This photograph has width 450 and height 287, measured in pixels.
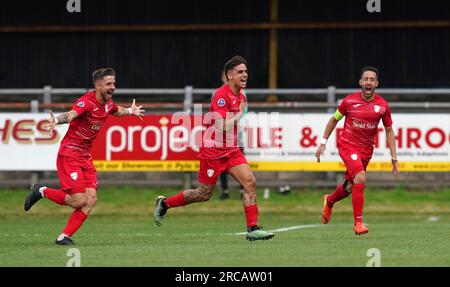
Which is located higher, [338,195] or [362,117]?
[362,117]

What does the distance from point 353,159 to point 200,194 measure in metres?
2.30

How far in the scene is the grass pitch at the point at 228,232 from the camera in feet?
41.8

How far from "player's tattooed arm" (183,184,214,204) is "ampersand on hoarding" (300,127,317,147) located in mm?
7454

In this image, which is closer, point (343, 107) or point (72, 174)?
point (72, 174)

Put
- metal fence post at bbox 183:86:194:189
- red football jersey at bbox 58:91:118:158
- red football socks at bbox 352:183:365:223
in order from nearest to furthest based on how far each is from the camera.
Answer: red football jersey at bbox 58:91:118:158 < red football socks at bbox 352:183:365:223 < metal fence post at bbox 183:86:194:189

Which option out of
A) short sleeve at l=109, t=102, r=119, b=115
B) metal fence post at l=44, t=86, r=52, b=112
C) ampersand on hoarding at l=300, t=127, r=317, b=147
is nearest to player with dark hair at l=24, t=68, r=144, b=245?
short sleeve at l=109, t=102, r=119, b=115

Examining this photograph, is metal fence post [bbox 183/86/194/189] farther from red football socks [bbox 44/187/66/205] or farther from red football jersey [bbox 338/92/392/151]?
red football socks [bbox 44/187/66/205]

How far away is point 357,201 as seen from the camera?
16594 millimetres

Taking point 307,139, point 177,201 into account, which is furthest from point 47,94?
point 177,201

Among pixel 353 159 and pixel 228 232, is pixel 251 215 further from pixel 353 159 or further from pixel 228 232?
pixel 228 232

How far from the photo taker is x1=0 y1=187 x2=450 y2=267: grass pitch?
1274cm

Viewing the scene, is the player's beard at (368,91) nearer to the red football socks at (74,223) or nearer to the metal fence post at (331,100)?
the red football socks at (74,223)
